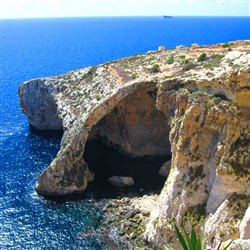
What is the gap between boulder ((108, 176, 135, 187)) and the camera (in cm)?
5872

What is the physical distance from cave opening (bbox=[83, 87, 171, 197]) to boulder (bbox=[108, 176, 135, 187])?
196 cm

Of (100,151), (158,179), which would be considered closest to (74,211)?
(158,179)

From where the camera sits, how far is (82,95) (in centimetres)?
7112

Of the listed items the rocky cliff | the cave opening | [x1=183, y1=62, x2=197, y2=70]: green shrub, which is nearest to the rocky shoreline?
the rocky cliff

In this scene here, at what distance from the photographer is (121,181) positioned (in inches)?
2319

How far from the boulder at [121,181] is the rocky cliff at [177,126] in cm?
349

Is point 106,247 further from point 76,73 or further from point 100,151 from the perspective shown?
point 76,73

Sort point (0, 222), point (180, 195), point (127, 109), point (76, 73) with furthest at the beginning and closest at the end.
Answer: point (76, 73) → point (127, 109) → point (0, 222) → point (180, 195)

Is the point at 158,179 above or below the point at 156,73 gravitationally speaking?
below

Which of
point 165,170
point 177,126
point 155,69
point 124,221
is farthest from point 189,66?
point 124,221

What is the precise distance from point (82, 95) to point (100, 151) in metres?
10.00

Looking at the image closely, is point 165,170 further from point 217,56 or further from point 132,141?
point 217,56

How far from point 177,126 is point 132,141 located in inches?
859

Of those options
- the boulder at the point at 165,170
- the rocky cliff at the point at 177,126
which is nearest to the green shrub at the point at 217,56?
the rocky cliff at the point at 177,126
